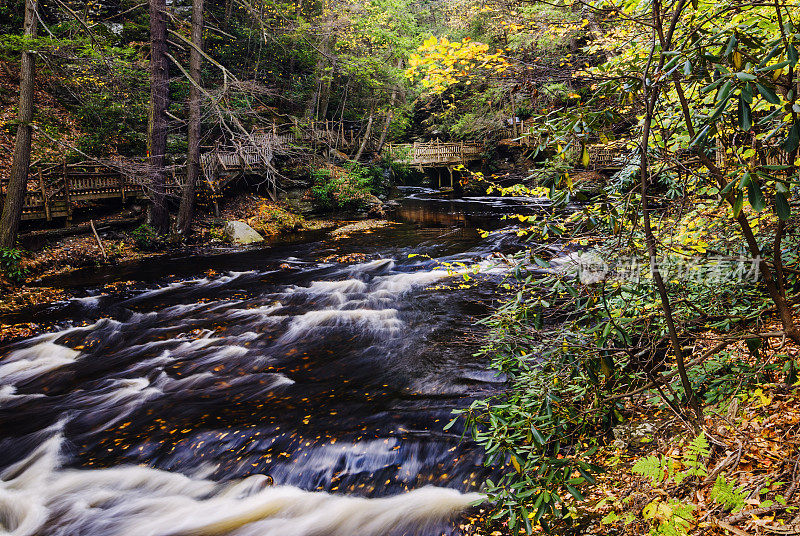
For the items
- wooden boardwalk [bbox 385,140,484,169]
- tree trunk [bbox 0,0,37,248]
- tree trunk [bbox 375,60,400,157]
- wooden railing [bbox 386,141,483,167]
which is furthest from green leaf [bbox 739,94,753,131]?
wooden railing [bbox 386,141,483,167]

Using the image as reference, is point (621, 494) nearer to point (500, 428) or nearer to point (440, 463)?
point (500, 428)

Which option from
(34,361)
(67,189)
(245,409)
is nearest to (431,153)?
(67,189)

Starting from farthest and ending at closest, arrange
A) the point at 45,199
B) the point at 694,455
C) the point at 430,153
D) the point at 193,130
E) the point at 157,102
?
the point at 430,153 < the point at 193,130 < the point at 157,102 < the point at 45,199 < the point at 694,455

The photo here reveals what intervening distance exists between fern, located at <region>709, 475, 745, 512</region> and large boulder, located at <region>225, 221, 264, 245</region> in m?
15.5

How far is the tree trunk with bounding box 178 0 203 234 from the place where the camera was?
48.7ft

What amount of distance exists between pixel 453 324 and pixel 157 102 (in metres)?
12.6

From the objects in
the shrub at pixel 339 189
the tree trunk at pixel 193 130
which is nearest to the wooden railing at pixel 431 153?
the shrub at pixel 339 189

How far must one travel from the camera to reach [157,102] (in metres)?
14.2

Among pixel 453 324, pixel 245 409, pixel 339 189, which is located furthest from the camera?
pixel 339 189

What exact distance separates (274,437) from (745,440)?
4583 mm

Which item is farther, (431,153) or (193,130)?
(431,153)

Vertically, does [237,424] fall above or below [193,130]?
below

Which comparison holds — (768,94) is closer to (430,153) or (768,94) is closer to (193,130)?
(193,130)

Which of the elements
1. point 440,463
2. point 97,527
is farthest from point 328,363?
point 97,527
